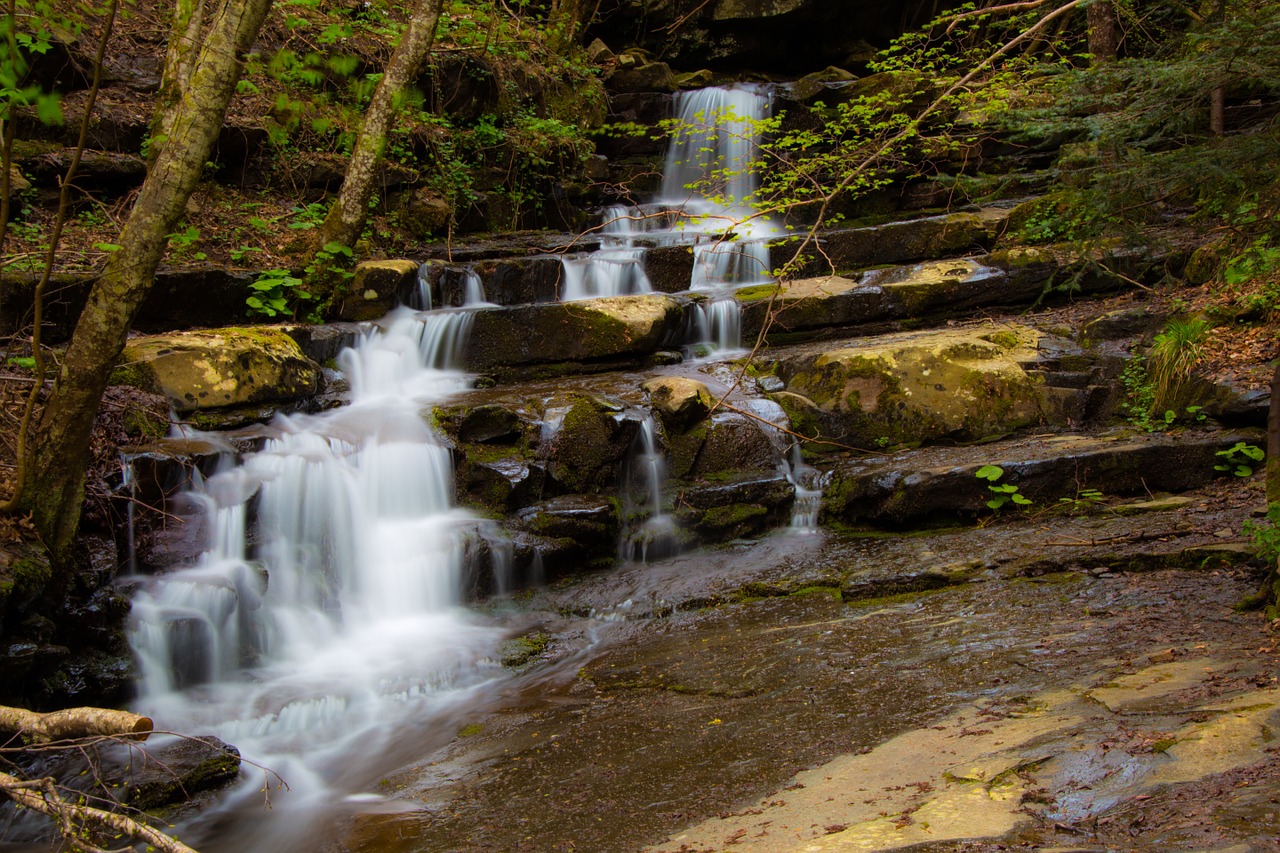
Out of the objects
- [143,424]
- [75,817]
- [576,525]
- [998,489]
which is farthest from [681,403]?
[75,817]

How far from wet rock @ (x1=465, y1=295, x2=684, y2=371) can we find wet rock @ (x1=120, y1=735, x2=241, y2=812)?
18.7 ft

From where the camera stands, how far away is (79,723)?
A: 9.57 ft

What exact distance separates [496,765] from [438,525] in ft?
10.2

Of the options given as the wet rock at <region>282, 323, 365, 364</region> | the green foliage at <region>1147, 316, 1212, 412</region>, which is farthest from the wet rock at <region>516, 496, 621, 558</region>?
the green foliage at <region>1147, 316, 1212, 412</region>

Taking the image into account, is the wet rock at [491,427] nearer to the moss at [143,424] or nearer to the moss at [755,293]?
the moss at [143,424]

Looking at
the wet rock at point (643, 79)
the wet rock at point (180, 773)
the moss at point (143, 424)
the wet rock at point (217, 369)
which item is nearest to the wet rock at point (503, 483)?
the wet rock at point (217, 369)

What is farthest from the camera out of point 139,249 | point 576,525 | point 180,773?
point 576,525

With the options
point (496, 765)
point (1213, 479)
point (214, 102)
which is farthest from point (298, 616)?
point (1213, 479)

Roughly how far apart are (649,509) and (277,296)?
5.32m

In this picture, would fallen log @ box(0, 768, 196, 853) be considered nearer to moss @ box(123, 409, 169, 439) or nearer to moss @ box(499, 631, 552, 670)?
moss @ box(499, 631, 552, 670)

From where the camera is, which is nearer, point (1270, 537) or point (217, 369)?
point (1270, 537)

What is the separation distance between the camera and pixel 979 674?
4.09 metres

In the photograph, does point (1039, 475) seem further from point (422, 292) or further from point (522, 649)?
point (422, 292)

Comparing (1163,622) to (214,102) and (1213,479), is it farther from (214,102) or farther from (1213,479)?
(214,102)
